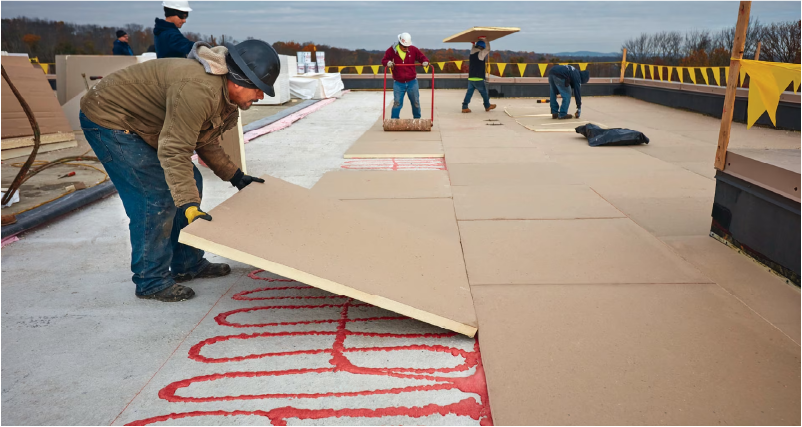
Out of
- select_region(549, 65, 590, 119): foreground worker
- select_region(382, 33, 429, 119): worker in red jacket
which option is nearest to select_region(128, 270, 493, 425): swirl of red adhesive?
select_region(382, 33, 429, 119): worker in red jacket

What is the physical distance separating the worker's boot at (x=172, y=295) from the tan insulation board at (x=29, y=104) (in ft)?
21.6

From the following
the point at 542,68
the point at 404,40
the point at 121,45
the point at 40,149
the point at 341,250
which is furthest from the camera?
the point at 542,68

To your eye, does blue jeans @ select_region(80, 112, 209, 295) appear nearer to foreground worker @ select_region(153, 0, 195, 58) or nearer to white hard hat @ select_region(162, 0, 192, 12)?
foreground worker @ select_region(153, 0, 195, 58)

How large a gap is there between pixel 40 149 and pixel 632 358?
888 cm

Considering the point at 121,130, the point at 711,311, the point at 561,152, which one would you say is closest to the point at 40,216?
the point at 121,130

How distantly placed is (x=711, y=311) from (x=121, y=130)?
130 inches

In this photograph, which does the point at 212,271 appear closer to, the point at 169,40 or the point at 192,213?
the point at 192,213

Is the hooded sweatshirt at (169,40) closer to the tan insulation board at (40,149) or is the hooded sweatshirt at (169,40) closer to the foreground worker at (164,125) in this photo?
the foreground worker at (164,125)

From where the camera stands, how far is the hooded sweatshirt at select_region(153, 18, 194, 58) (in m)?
4.84

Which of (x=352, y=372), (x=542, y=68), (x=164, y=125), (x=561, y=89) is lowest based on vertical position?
(x=352, y=372)

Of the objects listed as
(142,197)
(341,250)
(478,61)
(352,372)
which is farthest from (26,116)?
(478,61)

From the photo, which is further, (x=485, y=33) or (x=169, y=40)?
(x=485, y=33)

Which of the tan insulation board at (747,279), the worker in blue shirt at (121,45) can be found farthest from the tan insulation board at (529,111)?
the tan insulation board at (747,279)

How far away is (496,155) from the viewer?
7.61 metres
